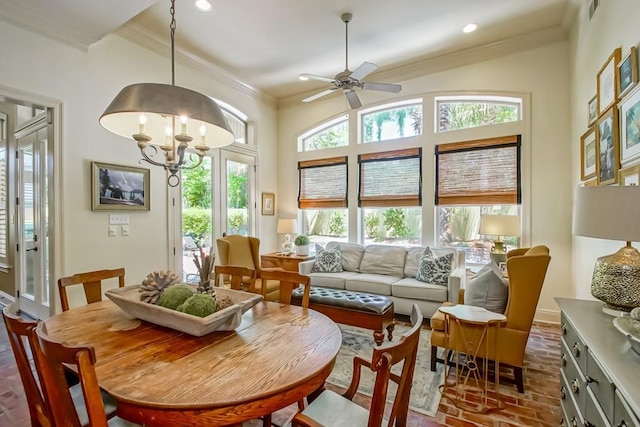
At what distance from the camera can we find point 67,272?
311 cm

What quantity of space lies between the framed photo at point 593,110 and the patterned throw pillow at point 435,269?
1948 millimetres

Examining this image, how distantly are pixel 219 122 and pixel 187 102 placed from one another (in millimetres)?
192

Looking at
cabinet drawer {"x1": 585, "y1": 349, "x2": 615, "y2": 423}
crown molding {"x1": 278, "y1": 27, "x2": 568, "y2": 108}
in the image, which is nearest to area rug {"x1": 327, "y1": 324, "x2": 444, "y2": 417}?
cabinet drawer {"x1": 585, "y1": 349, "x2": 615, "y2": 423}

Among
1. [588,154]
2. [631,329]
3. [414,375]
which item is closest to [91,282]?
[414,375]

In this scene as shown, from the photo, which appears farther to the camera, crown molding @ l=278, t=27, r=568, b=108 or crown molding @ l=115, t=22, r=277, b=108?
crown molding @ l=278, t=27, r=568, b=108

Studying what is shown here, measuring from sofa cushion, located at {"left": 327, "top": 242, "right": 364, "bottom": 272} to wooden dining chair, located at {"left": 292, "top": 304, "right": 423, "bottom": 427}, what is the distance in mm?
3277

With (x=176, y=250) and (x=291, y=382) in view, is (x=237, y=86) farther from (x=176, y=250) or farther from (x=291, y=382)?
(x=291, y=382)

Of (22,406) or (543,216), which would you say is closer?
(22,406)

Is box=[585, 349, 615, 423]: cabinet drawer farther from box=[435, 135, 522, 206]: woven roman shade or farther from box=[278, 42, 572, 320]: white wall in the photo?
box=[435, 135, 522, 206]: woven roman shade

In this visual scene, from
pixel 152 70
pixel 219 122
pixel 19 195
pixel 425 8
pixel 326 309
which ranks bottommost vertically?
pixel 326 309

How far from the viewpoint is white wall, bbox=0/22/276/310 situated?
114 inches

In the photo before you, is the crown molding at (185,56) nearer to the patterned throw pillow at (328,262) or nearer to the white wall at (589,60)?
the patterned throw pillow at (328,262)

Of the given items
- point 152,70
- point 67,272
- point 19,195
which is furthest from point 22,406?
point 152,70

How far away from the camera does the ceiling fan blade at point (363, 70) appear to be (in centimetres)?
305
